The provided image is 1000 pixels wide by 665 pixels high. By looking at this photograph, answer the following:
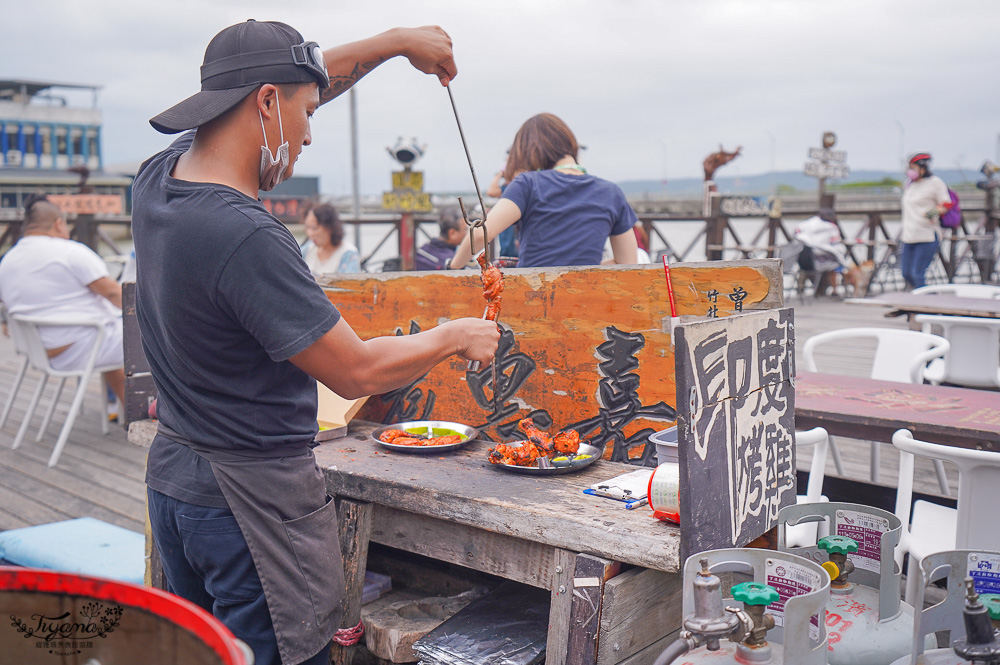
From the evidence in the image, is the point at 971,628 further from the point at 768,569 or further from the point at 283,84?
the point at 283,84

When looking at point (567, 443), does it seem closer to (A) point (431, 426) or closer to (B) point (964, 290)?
(A) point (431, 426)

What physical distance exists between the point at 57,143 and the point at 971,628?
2570 inches

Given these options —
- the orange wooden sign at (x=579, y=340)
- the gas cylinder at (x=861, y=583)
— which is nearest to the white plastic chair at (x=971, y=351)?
the orange wooden sign at (x=579, y=340)

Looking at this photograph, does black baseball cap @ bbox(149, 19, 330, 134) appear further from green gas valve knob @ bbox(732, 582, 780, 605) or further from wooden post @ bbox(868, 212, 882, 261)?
wooden post @ bbox(868, 212, 882, 261)

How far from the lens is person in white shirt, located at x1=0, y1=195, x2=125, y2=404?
209 inches

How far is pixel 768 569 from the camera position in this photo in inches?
65.6

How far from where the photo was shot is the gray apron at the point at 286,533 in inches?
65.3

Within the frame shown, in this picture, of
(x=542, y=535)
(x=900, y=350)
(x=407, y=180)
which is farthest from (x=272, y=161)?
(x=407, y=180)

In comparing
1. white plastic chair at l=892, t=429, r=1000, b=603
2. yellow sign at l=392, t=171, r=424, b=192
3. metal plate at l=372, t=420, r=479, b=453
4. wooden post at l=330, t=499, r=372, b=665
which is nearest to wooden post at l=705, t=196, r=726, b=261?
yellow sign at l=392, t=171, r=424, b=192

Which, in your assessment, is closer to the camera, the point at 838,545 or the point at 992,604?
the point at 992,604

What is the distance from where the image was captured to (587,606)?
187cm

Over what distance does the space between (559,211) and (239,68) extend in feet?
6.96

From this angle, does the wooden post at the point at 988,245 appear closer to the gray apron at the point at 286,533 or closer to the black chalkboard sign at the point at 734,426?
the black chalkboard sign at the point at 734,426

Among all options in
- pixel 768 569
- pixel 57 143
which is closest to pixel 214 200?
pixel 768 569
